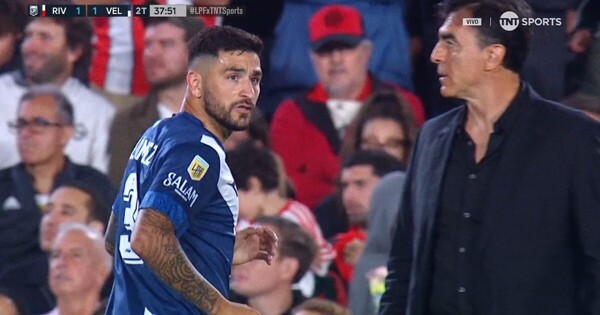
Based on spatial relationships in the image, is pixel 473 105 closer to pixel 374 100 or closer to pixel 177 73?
pixel 374 100

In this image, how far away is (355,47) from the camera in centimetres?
568

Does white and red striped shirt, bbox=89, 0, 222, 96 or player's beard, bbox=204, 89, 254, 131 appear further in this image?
white and red striped shirt, bbox=89, 0, 222, 96

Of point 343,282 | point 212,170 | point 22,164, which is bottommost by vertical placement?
point 343,282

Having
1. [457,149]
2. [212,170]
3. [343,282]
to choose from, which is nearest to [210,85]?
[212,170]

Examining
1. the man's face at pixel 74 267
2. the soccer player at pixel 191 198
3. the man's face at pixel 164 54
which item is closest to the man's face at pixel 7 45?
the man's face at pixel 164 54

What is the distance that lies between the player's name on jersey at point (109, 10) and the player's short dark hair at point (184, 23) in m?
0.12

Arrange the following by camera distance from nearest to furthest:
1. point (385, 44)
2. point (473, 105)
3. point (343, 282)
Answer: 1. point (473, 105)
2. point (343, 282)
3. point (385, 44)

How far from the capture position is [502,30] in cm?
390

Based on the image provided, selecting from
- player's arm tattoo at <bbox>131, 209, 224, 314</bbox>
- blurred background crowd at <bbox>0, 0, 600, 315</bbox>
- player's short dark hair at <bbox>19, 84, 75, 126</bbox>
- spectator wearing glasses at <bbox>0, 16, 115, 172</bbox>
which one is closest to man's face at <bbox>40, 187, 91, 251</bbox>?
blurred background crowd at <bbox>0, 0, 600, 315</bbox>

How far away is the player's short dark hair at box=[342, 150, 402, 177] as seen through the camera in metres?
5.43

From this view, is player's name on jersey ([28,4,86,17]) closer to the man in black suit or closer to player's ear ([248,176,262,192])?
player's ear ([248,176,262,192])

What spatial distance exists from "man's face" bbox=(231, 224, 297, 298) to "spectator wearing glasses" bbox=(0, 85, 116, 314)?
68 centimetres

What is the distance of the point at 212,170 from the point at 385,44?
243 centimetres

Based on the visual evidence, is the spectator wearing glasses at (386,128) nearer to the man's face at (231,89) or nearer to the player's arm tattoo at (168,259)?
the man's face at (231,89)
